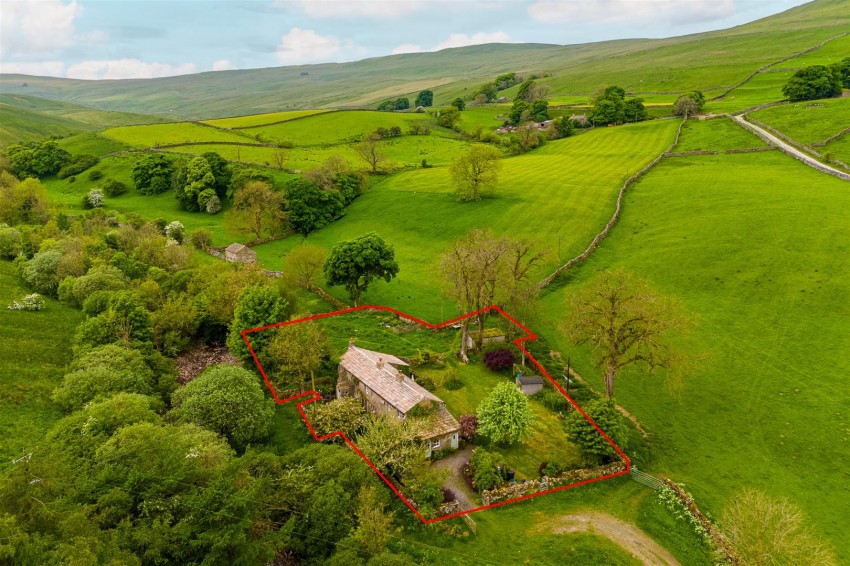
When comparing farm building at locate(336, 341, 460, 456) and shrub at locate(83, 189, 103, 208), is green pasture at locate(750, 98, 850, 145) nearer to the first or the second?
farm building at locate(336, 341, 460, 456)

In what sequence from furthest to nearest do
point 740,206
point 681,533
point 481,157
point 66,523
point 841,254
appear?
point 481,157 → point 740,206 → point 841,254 → point 681,533 → point 66,523

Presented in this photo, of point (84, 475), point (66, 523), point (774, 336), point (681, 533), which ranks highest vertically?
point (66, 523)

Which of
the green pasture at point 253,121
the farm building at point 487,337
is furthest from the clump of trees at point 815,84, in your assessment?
the green pasture at point 253,121

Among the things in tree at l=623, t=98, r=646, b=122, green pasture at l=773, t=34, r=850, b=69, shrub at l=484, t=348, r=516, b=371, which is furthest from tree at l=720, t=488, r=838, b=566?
green pasture at l=773, t=34, r=850, b=69

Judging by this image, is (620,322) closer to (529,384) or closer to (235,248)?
(529,384)

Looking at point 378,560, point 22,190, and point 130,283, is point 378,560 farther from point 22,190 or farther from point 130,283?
point 22,190

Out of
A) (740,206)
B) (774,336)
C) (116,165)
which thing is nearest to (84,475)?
(774,336)

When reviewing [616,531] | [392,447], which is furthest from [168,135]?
[616,531]
